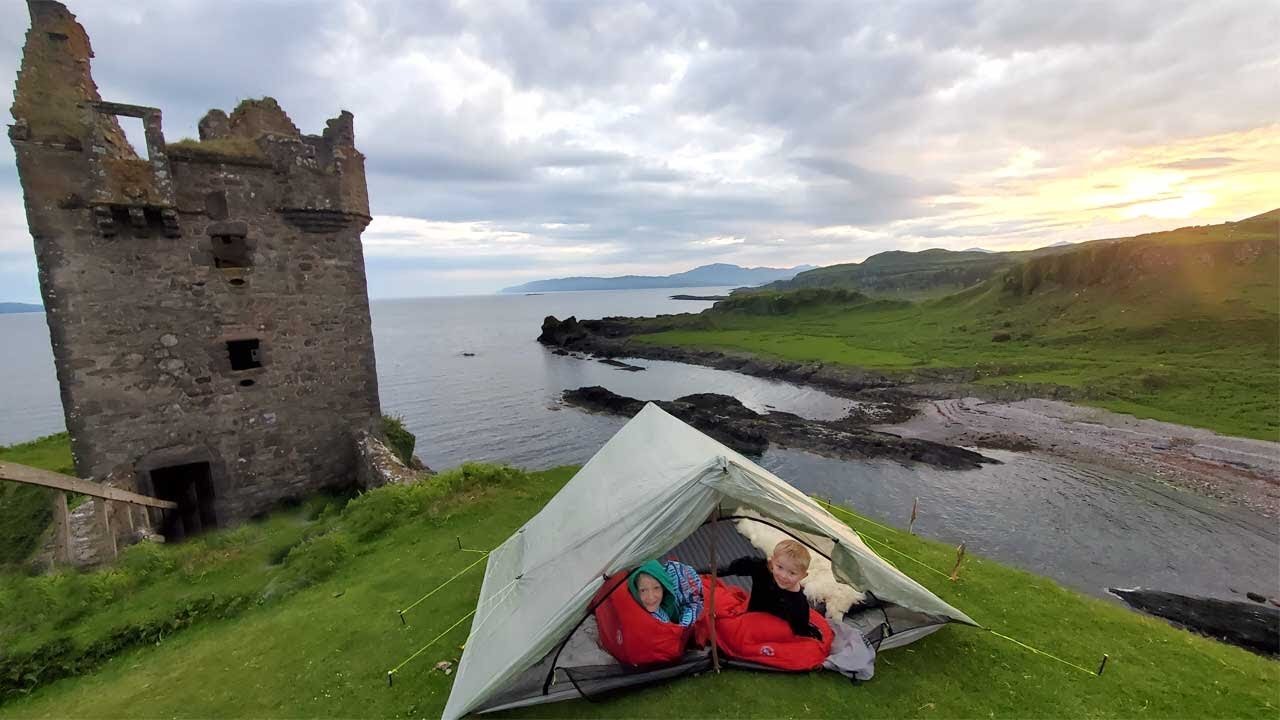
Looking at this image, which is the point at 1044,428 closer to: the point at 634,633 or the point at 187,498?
Answer: the point at 634,633

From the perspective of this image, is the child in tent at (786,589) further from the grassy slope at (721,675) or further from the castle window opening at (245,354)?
the castle window opening at (245,354)

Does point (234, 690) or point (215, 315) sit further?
point (215, 315)

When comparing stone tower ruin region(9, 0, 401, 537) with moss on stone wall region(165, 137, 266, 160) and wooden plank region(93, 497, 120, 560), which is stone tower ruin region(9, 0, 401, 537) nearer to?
moss on stone wall region(165, 137, 266, 160)

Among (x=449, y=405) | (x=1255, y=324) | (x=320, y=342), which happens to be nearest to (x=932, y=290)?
(x=1255, y=324)

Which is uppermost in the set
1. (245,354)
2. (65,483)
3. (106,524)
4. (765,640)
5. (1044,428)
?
(245,354)

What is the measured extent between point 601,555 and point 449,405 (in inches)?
1667

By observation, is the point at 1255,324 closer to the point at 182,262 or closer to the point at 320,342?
the point at 320,342

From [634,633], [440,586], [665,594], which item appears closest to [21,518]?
[440,586]

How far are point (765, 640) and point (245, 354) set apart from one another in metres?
15.0

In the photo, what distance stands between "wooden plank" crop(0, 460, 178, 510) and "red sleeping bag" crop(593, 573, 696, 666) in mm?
8907

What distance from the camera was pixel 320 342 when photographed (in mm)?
14719

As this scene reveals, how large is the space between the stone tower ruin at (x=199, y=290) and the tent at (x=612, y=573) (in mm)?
10509

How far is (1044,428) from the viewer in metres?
29.7

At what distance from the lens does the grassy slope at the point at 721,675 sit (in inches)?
232
